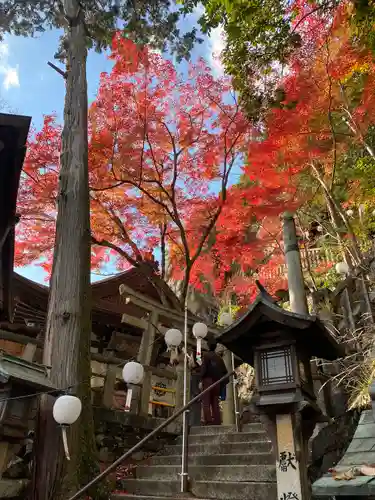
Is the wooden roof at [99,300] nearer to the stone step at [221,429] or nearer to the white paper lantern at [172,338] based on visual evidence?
the white paper lantern at [172,338]

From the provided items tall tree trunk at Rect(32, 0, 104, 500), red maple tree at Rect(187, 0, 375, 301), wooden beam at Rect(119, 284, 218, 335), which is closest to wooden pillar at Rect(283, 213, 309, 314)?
red maple tree at Rect(187, 0, 375, 301)

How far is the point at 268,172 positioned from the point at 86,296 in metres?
10.4

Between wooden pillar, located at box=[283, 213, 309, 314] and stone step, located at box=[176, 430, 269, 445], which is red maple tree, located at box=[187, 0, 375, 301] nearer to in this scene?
wooden pillar, located at box=[283, 213, 309, 314]

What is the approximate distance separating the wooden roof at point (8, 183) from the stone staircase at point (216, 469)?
3.95m

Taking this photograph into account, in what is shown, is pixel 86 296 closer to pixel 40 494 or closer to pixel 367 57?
pixel 40 494

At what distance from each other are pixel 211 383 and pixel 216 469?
2.78 meters

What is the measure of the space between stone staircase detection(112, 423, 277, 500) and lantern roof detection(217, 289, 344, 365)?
6.66 feet

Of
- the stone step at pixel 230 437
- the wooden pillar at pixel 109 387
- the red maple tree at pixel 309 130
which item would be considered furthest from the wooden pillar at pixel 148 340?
the red maple tree at pixel 309 130

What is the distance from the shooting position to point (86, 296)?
7.86m

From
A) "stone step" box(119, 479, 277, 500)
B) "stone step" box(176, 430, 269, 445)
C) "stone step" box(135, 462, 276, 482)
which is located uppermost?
"stone step" box(176, 430, 269, 445)

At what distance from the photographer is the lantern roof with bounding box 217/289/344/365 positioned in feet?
17.3

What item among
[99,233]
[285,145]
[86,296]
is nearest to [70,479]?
[86,296]

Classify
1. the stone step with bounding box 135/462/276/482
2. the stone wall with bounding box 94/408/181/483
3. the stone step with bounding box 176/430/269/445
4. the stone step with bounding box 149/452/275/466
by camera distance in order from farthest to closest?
1. the stone wall with bounding box 94/408/181/483
2. the stone step with bounding box 176/430/269/445
3. the stone step with bounding box 149/452/275/466
4. the stone step with bounding box 135/462/276/482

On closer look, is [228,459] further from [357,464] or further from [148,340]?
[148,340]
